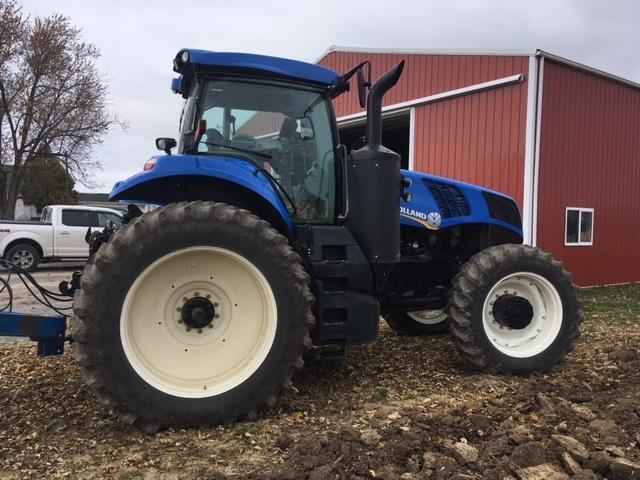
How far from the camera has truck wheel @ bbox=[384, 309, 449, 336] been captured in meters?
5.98

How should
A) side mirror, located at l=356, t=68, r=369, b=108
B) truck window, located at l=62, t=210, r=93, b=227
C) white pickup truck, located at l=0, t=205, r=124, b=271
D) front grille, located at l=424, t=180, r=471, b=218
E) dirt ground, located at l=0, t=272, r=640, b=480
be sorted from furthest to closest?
truck window, located at l=62, t=210, r=93, b=227 < white pickup truck, located at l=0, t=205, r=124, b=271 < front grille, located at l=424, t=180, r=471, b=218 < side mirror, located at l=356, t=68, r=369, b=108 < dirt ground, located at l=0, t=272, r=640, b=480

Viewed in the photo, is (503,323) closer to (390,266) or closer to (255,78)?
(390,266)

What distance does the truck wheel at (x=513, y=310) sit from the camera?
4508 mm

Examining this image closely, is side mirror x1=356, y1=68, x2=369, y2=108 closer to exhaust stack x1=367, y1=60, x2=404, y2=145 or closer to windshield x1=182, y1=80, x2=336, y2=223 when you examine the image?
exhaust stack x1=367, y1=60, x2=404, y2=145

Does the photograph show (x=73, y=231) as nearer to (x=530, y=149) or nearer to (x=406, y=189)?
(x=530, y=149)

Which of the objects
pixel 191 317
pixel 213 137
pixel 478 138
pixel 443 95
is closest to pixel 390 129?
pixel 443 95

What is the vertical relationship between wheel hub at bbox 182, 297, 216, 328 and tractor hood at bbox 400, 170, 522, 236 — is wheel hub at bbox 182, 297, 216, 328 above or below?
below

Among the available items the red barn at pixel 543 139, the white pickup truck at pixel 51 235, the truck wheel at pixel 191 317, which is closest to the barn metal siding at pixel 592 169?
the red barn at pixel 543 139

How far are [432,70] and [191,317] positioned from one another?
9397 mm

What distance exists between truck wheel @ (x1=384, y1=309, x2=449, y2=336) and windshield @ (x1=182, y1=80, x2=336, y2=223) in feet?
6.99

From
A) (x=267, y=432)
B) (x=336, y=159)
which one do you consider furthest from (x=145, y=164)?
(x=267, y=432)

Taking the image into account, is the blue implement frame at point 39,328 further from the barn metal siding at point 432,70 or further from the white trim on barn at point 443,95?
the barn metal siding at point 432,70

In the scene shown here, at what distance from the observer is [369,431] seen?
11.0ft

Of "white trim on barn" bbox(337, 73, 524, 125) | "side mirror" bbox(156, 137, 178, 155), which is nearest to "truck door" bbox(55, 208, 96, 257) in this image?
"white trim on barn" bbox(337, 73, 524, 125)
